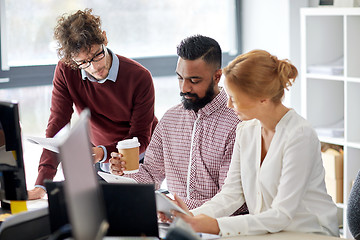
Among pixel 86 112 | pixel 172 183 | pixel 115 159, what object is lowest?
pixel 172 183

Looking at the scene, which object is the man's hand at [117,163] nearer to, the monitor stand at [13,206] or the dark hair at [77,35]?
the monitor stand at [13,206]

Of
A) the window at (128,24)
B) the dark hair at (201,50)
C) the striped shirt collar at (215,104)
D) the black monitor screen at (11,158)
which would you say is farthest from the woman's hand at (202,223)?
the window at (128,24)

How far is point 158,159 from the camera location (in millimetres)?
2447

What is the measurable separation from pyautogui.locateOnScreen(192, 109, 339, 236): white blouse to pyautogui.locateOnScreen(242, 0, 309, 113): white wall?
213 centimetres

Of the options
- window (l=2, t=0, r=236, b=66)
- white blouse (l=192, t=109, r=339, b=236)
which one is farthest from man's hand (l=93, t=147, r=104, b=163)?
window (l=2, t=0, r=236, b=66)

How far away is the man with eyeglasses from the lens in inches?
99.6

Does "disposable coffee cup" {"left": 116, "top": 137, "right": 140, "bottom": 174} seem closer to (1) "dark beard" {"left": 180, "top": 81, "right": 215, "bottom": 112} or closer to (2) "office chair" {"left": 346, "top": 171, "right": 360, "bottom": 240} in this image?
(1) "dark beard" {"left": 180, "top": 81, "right": 215, "bottom": 112}

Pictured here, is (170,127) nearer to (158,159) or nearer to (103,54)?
(158,159)

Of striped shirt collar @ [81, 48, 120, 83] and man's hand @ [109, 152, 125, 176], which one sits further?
striped shirt collar @ [81, 48, 120, 83]

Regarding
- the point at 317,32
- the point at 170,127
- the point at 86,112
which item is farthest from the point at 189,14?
the point at 86,112

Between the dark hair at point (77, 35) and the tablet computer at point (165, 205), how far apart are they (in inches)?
40.2

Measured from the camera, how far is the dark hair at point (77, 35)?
2484 mm

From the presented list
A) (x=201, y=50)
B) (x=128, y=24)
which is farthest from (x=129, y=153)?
(x=128, y=24)

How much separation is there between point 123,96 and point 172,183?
1.90 ft
